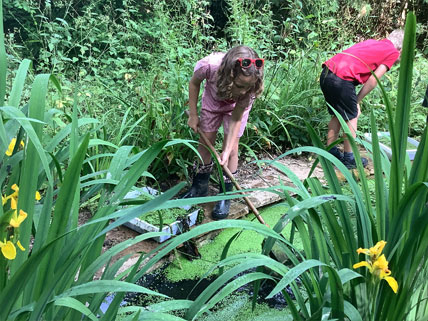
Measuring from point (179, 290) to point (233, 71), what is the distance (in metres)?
1.26

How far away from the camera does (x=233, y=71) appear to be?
98.3 inches

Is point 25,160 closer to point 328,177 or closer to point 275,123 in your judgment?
point 328,177

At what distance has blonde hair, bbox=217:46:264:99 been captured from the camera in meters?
2.47

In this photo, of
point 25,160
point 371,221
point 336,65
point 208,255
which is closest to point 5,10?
point 336,65

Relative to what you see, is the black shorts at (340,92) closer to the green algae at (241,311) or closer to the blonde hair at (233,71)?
the blonde hair at (233,71)

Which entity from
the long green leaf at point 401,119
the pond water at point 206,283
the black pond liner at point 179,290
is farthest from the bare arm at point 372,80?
the long green leaf at point 401,119

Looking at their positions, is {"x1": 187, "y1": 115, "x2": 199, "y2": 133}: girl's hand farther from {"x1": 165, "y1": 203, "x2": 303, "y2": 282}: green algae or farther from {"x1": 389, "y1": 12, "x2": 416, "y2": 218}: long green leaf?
{"x1": 389, "y1": 12, "x2": 416, "y2": 218}: long green leaf

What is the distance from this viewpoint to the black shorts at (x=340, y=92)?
3.54 metres

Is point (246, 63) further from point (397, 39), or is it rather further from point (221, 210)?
point (397, 39)

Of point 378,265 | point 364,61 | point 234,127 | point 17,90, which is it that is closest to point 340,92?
point 364,61

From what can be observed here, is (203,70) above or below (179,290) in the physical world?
above

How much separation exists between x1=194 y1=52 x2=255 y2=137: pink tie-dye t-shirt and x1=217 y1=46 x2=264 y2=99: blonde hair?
180 mm

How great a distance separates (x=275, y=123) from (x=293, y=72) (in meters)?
0.80

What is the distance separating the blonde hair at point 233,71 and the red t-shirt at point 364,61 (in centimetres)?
125
